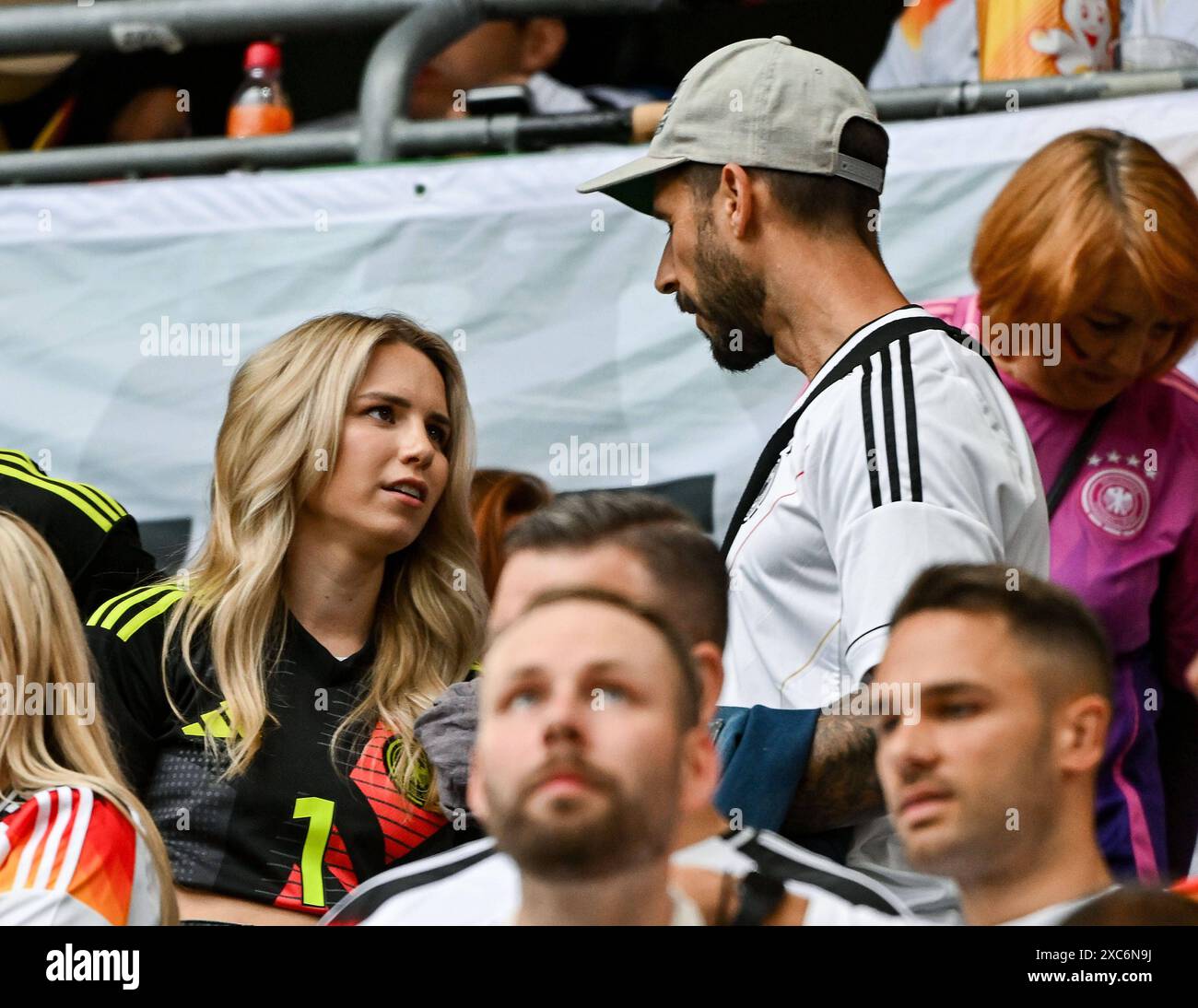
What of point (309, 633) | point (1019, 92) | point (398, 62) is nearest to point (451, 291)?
point (398, 62)

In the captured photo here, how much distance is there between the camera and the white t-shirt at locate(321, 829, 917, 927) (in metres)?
1.52

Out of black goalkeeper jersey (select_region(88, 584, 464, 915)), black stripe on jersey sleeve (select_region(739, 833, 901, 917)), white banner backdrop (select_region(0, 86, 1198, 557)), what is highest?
white banner backdrop (select_region(0, 86, 1198, 557))

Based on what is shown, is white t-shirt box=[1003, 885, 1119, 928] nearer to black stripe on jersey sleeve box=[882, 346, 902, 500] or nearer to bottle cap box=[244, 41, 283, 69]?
black stripe on jersey sleeve box=[882, 346, 902, 500]

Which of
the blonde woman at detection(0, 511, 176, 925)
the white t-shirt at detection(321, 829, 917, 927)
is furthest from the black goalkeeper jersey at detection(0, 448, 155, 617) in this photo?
the white t-shirt at detection(321, 829, 917, 927)

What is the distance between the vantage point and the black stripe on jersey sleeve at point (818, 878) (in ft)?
5.07

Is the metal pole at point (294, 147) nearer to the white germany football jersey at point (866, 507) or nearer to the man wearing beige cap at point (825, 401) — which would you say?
the man wearing beige cap at point (825, 401)

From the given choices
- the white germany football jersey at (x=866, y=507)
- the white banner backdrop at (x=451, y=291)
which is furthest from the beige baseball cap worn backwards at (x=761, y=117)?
the white banner backdrop at (x=451, y=291)

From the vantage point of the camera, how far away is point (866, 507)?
6.21 ft

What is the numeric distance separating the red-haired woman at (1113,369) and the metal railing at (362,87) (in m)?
0.55

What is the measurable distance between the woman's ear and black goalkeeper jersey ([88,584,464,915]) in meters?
1.76

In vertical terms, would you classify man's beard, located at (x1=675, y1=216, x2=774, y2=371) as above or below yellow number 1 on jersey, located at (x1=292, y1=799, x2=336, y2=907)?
above

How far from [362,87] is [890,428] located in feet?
5.91

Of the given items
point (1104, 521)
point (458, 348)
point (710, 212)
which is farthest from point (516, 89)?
point (1104, 521)
